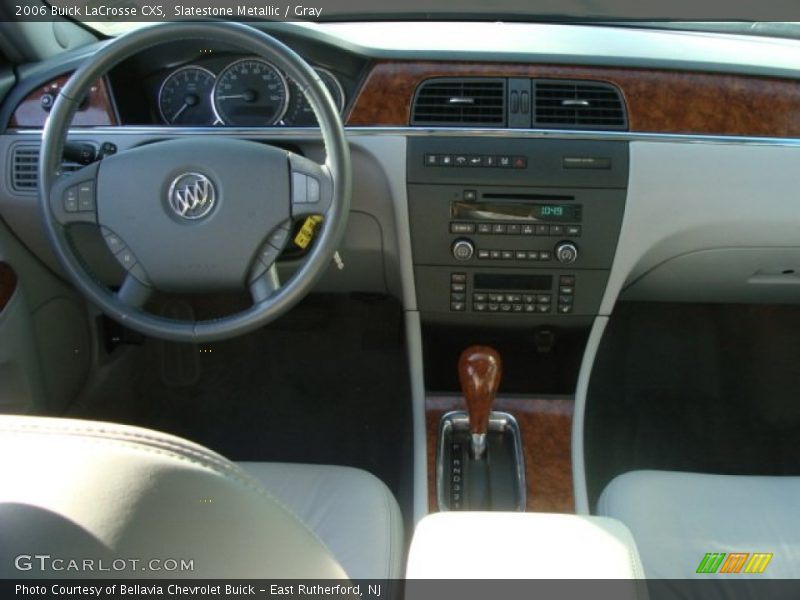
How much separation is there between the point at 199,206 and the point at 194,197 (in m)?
0.02

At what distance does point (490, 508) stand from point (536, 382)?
0.35 meters

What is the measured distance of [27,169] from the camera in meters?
1.95

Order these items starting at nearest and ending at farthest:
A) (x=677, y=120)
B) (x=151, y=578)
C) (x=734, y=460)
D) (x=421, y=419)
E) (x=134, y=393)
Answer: (x=151, y=578)
(x=677, y=120)
(x=421, y=419)
(x=734, y=460)
(x=134, y=393)

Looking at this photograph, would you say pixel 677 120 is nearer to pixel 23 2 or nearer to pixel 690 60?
pixel 690 60

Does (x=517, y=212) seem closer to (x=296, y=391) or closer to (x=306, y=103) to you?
(x=306, y=103)

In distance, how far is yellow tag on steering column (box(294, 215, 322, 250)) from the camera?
5.69 feet

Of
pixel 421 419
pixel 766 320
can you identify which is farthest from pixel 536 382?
pixel 766 320

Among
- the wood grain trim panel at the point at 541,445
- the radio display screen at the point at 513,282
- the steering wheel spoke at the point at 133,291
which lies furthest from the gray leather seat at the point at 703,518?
the steering wheel spoke at the point at 133,291

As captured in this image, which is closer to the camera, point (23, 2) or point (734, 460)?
point (23, 2)

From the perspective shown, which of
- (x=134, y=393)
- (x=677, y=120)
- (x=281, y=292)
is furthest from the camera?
(x=134, y=393)

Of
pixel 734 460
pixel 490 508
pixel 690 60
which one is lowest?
pixel 734 460

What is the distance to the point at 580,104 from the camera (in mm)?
1841

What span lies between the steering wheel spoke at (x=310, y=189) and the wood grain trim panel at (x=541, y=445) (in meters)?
0.62

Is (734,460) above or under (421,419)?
under
